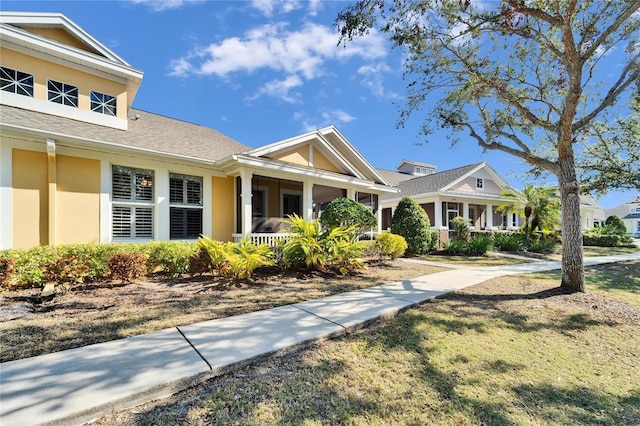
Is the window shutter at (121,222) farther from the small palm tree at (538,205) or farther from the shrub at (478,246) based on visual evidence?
the small palm tree at (538,205)

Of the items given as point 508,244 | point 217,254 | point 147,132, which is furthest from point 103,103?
point 508,244

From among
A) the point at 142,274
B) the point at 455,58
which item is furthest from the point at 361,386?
the point at 455,58

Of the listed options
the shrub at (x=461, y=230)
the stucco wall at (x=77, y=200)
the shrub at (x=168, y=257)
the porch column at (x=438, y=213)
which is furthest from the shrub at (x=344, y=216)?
the porch column at (x=438, y=213)

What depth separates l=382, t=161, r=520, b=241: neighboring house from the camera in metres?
18.7

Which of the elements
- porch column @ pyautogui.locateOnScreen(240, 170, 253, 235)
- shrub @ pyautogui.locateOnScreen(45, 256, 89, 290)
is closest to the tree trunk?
porch column @ pyautogui.locateOnScreen(240, 170, 253, 235)

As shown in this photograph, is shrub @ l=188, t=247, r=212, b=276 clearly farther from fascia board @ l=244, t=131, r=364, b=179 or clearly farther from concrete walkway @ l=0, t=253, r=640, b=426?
fascia board @ l=244, t=131, r=364, b=179

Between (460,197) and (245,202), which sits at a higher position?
(460,197)

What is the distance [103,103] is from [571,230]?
13544mm

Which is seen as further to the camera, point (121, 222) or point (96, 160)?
point (121, 222)

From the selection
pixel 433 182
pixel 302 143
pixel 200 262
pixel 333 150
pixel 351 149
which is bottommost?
pixel 200 262

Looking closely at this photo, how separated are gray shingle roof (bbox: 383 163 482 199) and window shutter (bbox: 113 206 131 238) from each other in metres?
16.2

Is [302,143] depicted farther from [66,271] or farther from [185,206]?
[66,271]

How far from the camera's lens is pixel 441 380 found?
3080 millimetres

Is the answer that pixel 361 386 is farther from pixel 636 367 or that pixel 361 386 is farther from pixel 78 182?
pixel 78 182
